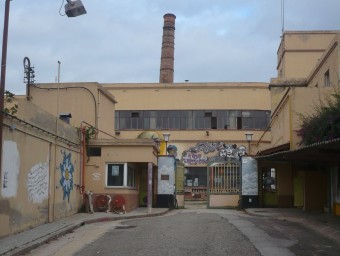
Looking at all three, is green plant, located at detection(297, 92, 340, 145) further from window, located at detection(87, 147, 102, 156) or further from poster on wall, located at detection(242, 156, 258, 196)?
window, located at detection(87, 147, 102, 156)

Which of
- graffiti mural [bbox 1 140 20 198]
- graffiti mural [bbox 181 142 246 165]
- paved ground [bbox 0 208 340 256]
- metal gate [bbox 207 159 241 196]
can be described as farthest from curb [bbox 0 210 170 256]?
graffiti mural [bbox 181 142 246 165]

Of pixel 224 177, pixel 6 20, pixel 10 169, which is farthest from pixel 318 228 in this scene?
pixel 224 177

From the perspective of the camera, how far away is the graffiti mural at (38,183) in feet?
53.3

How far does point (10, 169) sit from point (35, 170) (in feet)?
7.96

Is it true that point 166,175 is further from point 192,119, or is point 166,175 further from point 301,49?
point 192,119

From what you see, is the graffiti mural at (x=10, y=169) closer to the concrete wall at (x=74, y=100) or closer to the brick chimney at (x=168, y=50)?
the concrete wall at (x=74, y=100)

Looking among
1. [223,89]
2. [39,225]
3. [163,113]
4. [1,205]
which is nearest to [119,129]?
[163,113]

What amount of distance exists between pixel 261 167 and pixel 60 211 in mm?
14663

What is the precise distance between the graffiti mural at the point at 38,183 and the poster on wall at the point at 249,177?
50.0 feet

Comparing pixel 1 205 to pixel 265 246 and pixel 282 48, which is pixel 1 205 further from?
pixel 282 48

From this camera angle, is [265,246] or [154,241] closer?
[265,246]

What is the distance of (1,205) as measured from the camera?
13.6 metres

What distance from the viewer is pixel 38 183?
675 inches

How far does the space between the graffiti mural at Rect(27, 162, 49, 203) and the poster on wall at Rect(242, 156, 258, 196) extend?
15249mm
